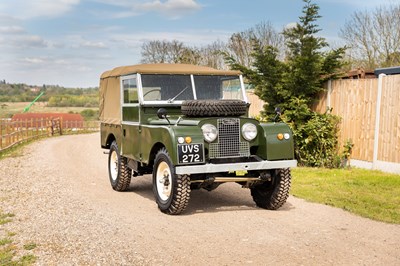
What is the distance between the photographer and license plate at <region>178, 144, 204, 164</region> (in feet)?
24.6

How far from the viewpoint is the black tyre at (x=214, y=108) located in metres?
8.00

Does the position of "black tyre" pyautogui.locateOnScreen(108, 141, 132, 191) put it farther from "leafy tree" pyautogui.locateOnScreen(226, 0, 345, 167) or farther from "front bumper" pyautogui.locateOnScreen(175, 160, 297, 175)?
"leafy tree" pyautogui.locateOnScreen(226, 0, 345, 167)

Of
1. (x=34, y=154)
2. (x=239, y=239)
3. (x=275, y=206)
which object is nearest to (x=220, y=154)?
(x=275, y=206)

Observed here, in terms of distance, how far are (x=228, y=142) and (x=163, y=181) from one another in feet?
3.97

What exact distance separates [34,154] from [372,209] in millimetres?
14106

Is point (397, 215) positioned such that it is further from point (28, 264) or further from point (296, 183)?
point (28, 264)

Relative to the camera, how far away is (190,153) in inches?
297

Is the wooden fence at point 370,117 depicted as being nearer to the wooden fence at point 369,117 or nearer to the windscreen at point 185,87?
the wooden fence at point 369,117

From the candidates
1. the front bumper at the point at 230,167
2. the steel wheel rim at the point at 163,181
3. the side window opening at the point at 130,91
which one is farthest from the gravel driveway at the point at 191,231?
the side window opening at the point at 130,91

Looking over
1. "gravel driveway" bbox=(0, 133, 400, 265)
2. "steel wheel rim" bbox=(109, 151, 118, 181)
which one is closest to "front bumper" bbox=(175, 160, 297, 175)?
"gravel driveway" bbox=(0, 133, 400, 265)

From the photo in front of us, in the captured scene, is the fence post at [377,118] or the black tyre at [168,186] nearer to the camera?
the black tyre at [168,186]

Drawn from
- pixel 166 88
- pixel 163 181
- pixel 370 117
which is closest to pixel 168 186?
pixel 163 181

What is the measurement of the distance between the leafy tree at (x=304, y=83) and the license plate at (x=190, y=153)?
6413 mm

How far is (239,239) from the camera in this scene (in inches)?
254
